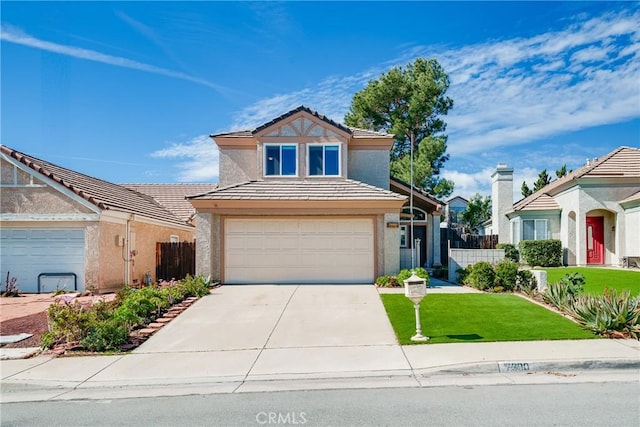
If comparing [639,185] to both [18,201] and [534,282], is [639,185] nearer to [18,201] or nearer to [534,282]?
[534,282]

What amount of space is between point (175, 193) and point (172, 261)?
8.41 meters

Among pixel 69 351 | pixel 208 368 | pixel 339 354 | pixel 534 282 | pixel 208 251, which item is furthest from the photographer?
pixel 208 251

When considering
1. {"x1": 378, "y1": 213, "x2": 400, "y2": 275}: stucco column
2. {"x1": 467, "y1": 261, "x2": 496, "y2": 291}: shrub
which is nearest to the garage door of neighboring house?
{"x1": 378, "y1": 213, "x2": 400, "y2": 275}: stucco column

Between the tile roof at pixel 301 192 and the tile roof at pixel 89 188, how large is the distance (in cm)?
355

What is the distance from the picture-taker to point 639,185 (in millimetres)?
21594

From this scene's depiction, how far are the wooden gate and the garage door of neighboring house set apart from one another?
3.96 m

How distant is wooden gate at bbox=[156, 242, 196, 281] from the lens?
1931 cm

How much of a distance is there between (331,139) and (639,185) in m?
15.2

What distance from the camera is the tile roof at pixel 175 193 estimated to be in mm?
25312

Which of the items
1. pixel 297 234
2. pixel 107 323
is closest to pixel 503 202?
pixel 297 234

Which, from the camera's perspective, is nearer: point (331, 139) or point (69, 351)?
point (69, 351)

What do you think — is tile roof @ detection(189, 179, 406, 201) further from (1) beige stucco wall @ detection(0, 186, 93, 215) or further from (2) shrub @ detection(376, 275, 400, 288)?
(1) beige stucco wall @ detection(0, 186, 93, 215)

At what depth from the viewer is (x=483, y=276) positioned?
14359 millimetres

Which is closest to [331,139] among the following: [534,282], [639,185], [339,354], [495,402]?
[534,282]
